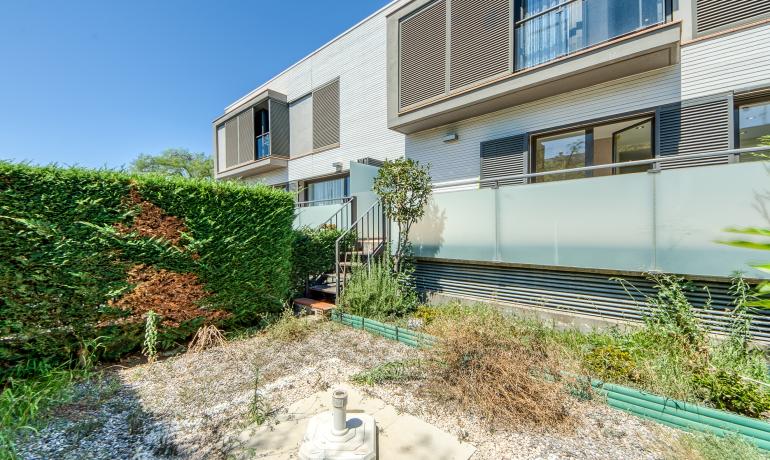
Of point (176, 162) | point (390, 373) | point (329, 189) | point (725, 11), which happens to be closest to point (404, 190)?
point (390, 373)

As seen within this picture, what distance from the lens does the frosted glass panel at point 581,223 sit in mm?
4090

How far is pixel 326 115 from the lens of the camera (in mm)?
11609

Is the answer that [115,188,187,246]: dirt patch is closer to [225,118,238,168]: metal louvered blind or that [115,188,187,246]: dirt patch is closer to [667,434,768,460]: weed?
[667,434,768,460]: weed

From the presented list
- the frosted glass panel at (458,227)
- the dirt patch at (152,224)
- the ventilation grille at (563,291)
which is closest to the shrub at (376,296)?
the ventilation grille at (563,291)

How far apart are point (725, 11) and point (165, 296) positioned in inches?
374

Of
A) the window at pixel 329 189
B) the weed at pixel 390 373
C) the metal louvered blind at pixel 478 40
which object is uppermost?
the metal louvered blind at pixel 478 40

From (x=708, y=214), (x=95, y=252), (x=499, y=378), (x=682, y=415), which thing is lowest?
(x=682, y=415)

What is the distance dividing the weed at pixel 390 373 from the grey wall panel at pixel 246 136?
12.4 metres

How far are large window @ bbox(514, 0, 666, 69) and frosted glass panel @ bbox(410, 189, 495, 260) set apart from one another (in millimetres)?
3004

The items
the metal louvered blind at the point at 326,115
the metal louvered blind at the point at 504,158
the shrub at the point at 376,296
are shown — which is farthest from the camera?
the metal louvered blind at the point at 326,115

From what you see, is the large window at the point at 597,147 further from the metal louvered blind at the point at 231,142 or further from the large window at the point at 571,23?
the metal louvered blind at the point at 231,142

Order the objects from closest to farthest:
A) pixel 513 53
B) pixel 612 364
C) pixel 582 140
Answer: pixel 612 364
pixel 513 53
pixel 582 140

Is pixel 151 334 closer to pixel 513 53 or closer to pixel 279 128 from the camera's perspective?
pixel 513 53

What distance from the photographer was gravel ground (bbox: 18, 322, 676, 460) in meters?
2.43
